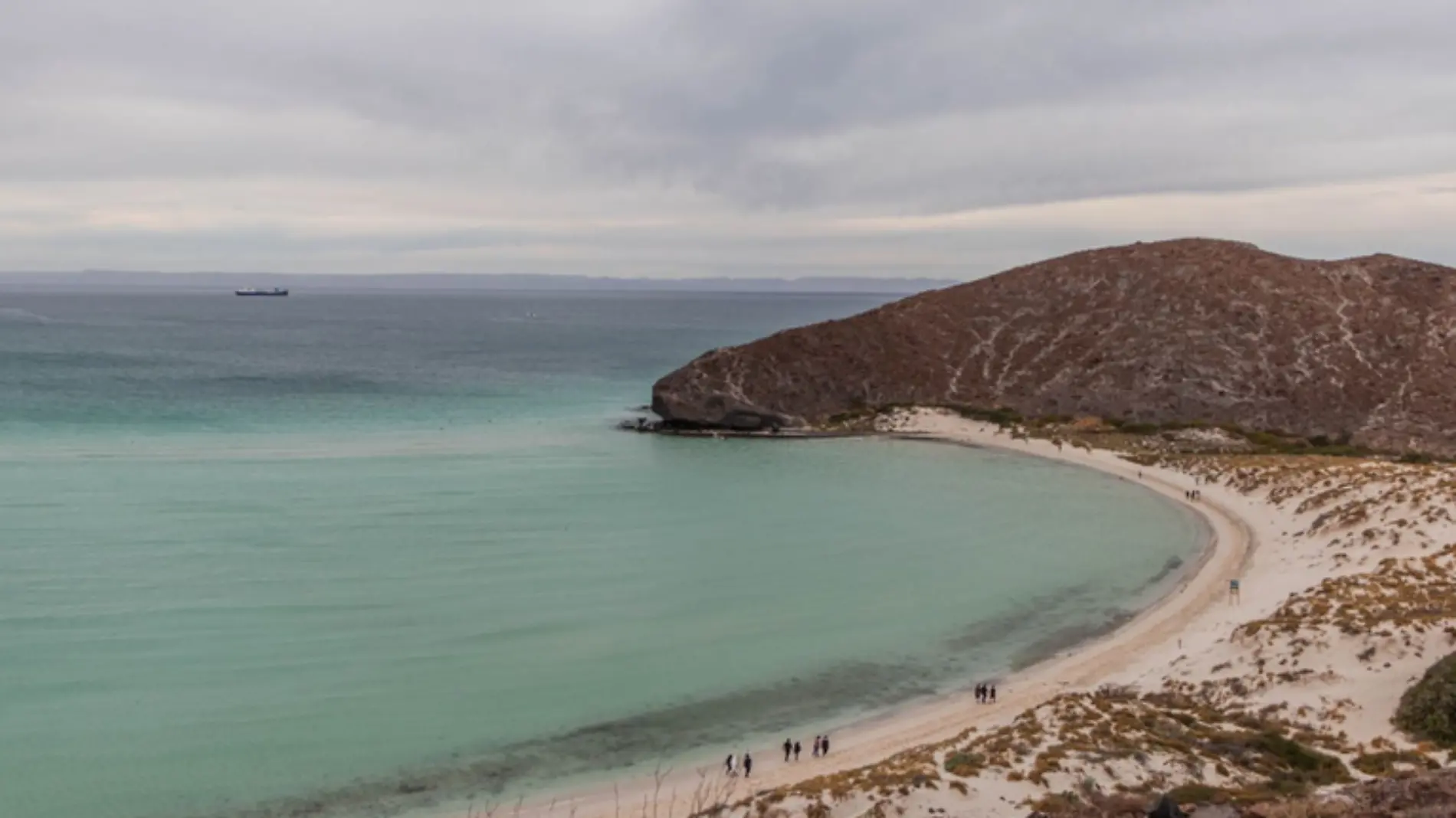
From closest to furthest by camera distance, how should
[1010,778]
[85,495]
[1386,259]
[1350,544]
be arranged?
[1010,778], [1350,544], [85,495], [1386,259]

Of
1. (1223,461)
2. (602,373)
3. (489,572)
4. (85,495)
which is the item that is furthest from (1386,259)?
(85,495)

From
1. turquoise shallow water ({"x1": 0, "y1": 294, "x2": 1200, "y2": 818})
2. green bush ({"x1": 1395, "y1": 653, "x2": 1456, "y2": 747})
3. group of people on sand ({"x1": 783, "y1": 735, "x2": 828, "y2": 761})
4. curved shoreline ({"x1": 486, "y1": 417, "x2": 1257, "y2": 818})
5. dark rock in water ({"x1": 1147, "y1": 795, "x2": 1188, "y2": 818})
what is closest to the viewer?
dark rock in water ({"x1": 1147, "y1": 795, "x2": 1188, "y2": 818})

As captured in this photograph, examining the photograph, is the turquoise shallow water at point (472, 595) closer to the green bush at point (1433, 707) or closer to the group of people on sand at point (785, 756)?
the group of people on sand at point (785, 756)

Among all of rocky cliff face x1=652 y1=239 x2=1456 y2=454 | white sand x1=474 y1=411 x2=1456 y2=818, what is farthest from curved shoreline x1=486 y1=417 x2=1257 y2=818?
rocky cliff face x1=652 y1=239 x2=1456 y2=454

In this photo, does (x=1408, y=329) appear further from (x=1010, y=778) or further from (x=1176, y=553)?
(x=1010, y=778)

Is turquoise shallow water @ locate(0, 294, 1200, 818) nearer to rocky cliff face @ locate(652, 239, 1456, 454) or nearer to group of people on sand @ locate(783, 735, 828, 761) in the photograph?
group of people on sand @ locate(783, 735, 828, 761)

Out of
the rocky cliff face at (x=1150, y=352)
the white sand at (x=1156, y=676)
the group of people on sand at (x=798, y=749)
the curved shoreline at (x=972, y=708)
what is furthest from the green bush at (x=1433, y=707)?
the rocky cliff face at (x=1150, y=352)

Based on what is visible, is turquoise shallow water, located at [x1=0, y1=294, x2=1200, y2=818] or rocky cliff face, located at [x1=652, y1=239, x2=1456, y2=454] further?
rocky cliff face, located at [x1=652, y1=239, x2=1456, y2=454]

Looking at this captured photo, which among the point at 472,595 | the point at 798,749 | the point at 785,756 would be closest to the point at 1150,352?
the point at 472,595
